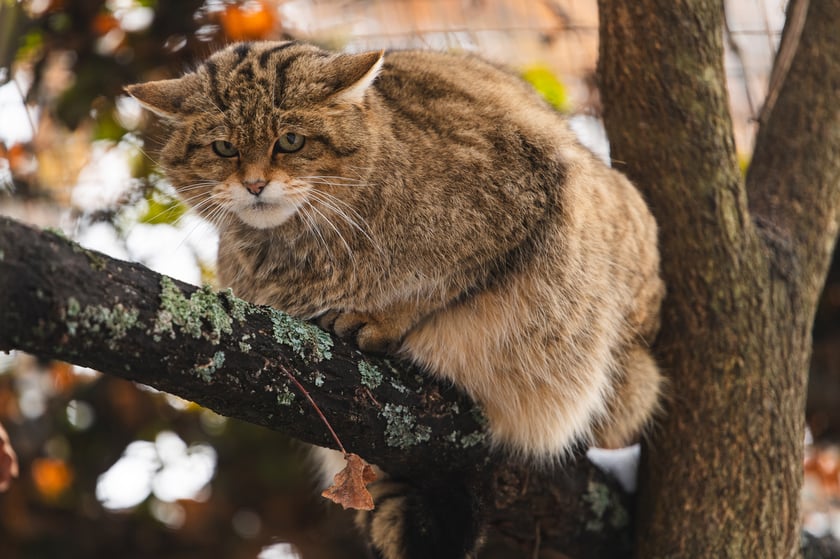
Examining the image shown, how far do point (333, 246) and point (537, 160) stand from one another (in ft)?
2.15

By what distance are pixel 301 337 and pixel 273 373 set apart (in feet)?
0.50

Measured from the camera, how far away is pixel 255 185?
247cm

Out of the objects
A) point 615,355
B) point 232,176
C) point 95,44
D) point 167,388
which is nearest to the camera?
point 167,388

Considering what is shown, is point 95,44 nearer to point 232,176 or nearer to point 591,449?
point 232,176

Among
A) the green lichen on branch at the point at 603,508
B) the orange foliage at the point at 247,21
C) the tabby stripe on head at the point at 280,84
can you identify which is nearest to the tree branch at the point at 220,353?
the green lichen on branch at the point at 603,508

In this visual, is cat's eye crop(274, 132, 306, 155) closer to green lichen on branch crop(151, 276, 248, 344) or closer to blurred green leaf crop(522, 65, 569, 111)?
green lichen on branch crop(151, 276, 248, 344)

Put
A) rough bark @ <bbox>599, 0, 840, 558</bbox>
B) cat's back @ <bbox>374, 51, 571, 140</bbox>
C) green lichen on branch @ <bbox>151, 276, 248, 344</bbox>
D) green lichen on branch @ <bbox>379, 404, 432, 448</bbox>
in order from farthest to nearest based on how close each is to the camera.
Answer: rough bark @ <bbox>599, 0, 840, 558</bbox> → cat's back @ <bbox>374, 51, 571, 140</bbox> → green lichen on branch @ <bbox>379, 404, 432, 448</bbox> → green lichen on branch @ <bbox>151, 276, 248, 344</bbox>

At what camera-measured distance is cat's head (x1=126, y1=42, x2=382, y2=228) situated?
8.20ft

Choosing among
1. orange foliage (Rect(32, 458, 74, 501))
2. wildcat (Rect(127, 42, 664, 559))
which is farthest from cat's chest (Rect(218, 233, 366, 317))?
orange foliage (Rect(32, 458, 74, 501))

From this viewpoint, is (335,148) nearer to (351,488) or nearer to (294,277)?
(294,277)

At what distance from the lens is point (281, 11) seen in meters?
4.25

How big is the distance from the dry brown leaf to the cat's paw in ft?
1.19

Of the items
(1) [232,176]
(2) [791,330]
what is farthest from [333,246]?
(2) [791,330]

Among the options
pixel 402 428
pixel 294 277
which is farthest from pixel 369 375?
pixel 294 277
